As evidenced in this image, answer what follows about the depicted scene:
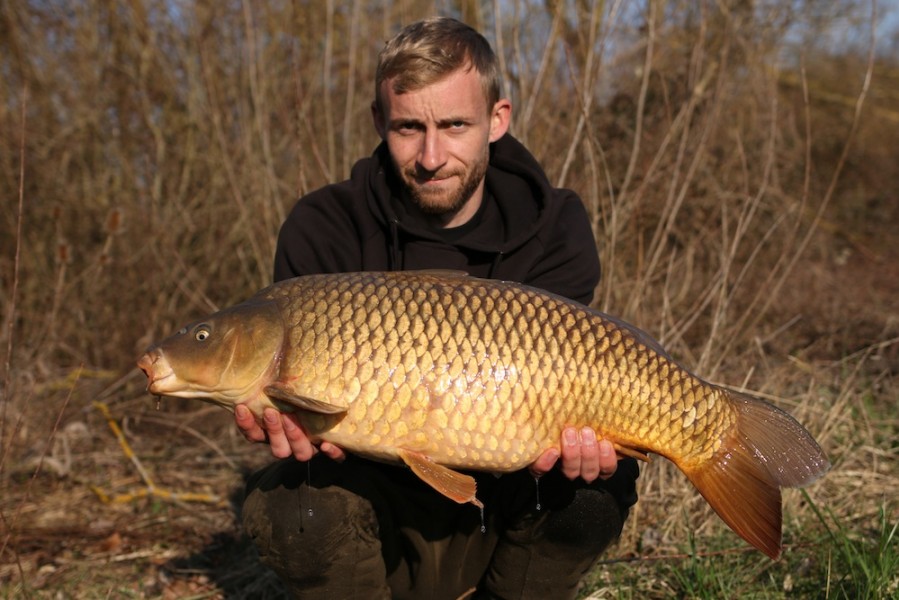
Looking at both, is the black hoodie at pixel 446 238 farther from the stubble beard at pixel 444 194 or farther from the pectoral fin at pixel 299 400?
the pectoral fin at pixel 299 400

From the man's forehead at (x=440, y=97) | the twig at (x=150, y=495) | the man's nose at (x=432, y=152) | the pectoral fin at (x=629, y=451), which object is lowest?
the twig at (x=150, y=495)

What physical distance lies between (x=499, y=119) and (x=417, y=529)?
3.17 ft

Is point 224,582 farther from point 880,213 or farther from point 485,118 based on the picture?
point 880,213

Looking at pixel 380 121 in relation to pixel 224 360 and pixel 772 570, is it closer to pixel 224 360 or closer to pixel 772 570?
pixel 224 360

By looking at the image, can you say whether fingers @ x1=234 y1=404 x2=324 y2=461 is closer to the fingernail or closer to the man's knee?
the man's knee

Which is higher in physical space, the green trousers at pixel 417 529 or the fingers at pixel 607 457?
the fingers at pixel 607 457

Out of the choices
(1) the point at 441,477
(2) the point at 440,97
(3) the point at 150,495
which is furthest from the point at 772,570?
(3) the point at 150,495

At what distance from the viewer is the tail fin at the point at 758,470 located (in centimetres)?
153

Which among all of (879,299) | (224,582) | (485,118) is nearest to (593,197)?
(485,118)

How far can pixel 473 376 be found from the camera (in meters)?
1.48

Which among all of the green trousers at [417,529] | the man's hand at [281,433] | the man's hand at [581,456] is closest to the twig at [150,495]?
the green trousers at [417,529]

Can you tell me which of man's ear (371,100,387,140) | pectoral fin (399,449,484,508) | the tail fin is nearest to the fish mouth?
pectoral fin (399,449,484,508)

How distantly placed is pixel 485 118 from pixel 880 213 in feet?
13.4

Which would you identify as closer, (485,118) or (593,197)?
(485,118)
